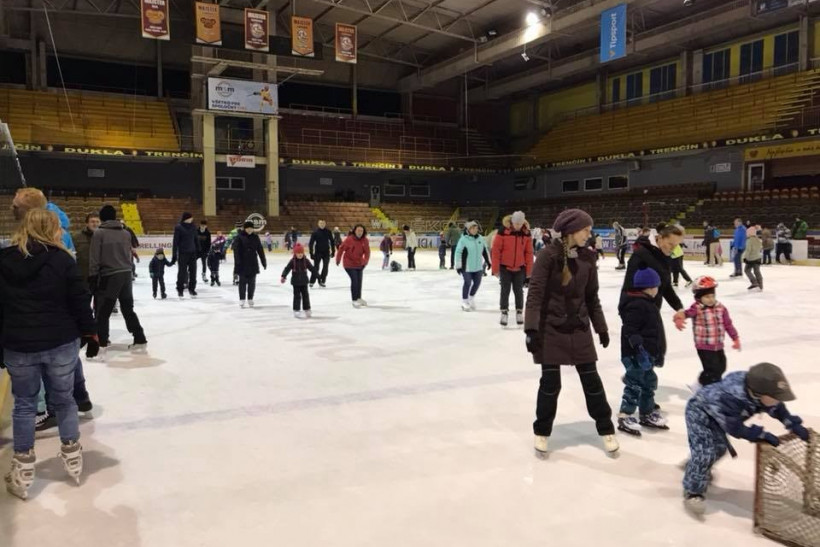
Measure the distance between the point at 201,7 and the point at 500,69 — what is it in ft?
68.1

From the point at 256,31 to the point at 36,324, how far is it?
19.9 meters

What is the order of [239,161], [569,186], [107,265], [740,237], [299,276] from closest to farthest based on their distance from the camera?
[107,265] < [299,276] < [740,237] < [239,161] < [569,186]

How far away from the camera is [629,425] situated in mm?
3820

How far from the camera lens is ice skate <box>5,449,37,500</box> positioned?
9.63 ft

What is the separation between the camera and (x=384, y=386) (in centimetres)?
496

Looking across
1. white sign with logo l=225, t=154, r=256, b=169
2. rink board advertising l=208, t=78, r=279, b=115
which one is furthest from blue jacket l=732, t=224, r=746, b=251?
white sign with logo l=225, t=154, r=256, b=169

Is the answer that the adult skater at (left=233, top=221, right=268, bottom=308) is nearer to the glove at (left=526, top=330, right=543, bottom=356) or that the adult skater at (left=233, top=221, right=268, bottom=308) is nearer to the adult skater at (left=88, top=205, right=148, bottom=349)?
the adult skater at (left=88, top=205, right=148, bottom=349)

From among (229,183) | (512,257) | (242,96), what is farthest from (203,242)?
(229,183)

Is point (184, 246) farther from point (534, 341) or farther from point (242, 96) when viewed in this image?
point (242, 96)

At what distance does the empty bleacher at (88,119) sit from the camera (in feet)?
84.8

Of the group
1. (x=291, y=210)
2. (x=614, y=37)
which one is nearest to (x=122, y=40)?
(x=291, y=210)

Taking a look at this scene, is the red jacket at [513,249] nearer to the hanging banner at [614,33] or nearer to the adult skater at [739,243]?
the adult skater at [739,243]

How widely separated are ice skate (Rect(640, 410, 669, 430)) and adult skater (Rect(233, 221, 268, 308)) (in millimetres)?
6783

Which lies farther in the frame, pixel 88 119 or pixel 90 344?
pixel 88 119
